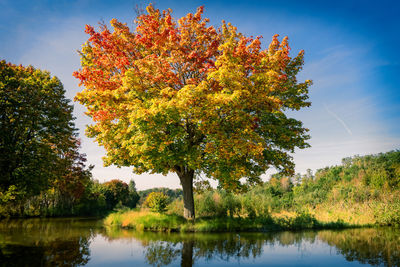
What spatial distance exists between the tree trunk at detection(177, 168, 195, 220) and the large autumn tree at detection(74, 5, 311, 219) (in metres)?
0.06

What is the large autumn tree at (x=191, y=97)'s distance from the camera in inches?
436

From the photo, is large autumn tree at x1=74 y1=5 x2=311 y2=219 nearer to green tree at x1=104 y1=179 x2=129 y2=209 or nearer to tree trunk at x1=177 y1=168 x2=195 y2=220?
tree trunk at x1=177 y1=168 x2=195 y2=220

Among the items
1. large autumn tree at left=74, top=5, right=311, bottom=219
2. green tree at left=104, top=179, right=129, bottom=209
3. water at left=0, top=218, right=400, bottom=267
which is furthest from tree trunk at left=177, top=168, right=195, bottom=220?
green tree at left=104, top=179, right=129, bottom=209

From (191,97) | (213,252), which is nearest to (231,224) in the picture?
(213,252)

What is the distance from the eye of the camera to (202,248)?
28.1ft

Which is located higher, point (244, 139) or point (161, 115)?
A: point (161, 115)

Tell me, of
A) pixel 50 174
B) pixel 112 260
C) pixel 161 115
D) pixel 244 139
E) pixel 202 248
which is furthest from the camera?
pixel 50 174

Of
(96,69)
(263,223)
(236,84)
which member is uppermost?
(96,69)

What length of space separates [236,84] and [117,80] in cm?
689

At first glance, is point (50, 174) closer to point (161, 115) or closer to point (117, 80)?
point (117, 80)

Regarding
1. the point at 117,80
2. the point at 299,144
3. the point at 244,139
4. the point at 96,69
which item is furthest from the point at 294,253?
the point at 96,69

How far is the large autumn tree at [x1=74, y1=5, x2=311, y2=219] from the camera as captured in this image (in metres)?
11.1

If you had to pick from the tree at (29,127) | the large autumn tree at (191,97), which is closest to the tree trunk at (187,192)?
the large autumn tree at (191,97)

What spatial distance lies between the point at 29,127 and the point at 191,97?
1803cm
